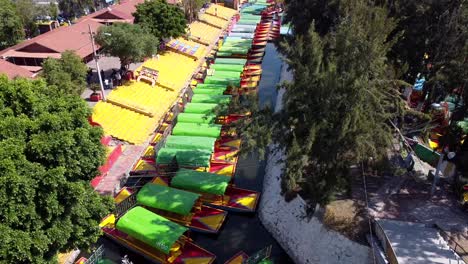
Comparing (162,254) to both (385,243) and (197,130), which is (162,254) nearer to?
(385,243)

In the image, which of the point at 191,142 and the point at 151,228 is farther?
the point at 191,142

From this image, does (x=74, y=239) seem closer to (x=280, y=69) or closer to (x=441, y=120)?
(x=441, y=120)

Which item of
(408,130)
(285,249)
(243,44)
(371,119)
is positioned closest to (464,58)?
(408,130)

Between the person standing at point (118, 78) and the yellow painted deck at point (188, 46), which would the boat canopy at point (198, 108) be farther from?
the yellow painted deck at point (188, 46)

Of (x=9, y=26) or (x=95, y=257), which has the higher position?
(x=9, y=26)

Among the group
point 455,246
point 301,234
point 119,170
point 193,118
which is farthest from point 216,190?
point 455,246

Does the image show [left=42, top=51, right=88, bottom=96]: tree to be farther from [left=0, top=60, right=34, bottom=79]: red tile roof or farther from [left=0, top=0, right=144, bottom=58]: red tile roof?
[left=0, top=0, right=144, bottom=58]: red tile roof
